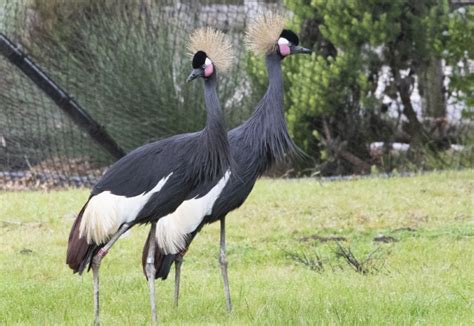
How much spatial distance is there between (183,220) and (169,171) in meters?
0.56

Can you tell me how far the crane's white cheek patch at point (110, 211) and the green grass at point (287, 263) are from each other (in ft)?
1.82

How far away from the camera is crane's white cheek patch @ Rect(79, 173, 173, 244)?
598 cm

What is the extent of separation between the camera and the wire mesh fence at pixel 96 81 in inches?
504

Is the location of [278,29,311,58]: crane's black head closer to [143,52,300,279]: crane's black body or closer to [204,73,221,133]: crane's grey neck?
[143,52,300,279]: crane's black body

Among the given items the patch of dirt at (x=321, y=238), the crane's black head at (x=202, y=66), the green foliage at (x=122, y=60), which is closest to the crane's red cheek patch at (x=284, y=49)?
the crane's black head at (x=202, y=66)

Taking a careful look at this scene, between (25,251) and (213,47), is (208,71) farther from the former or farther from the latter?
(25,251)

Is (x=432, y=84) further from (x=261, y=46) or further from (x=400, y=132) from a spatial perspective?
(x=261, y=46)

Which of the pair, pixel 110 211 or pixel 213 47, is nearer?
pixel 110 211

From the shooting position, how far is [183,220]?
256 inches

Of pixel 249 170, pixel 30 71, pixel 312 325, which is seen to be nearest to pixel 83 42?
pixel 30 71

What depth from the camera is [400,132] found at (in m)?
13.0

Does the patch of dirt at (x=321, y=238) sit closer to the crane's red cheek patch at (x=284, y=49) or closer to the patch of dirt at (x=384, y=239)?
the patch of dirt at (x=384, y=239)

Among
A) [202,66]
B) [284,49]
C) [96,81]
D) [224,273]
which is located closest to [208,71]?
[202,66]

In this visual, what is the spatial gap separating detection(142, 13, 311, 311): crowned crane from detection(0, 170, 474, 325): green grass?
36 centimetres
